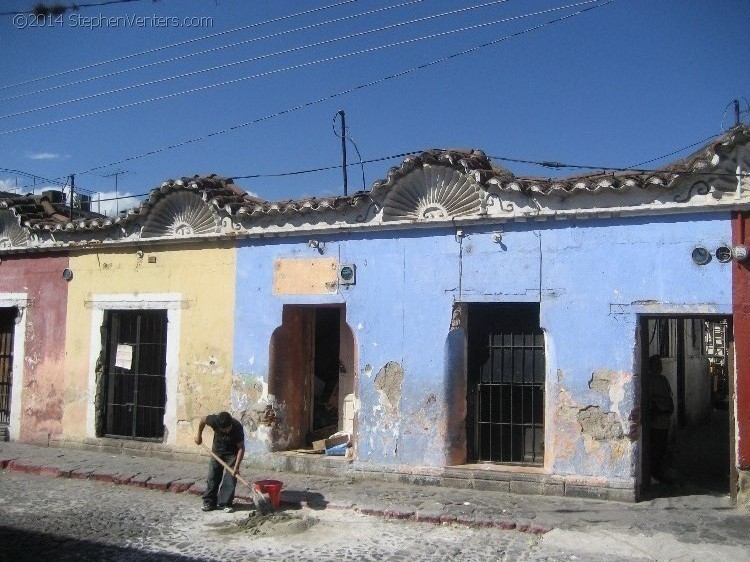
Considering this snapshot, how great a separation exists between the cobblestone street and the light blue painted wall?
1.77 metres

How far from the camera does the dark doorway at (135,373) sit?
11469 millimetres

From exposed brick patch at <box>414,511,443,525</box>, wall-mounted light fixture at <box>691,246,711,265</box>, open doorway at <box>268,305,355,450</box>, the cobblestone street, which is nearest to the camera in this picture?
the cobblestone street

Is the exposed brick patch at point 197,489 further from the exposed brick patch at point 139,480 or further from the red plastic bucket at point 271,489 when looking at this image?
the red plastic bucket at point 271,489

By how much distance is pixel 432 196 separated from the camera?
9.38 m

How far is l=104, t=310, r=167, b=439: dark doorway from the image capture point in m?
11.5

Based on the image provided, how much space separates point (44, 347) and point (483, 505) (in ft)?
28.4

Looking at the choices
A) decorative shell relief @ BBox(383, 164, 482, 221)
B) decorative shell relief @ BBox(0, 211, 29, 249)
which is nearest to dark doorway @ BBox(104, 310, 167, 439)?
decorative shell relief @ BBox(0, 211, 29, 249)

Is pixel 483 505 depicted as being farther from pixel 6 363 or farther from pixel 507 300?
pixel 6 363

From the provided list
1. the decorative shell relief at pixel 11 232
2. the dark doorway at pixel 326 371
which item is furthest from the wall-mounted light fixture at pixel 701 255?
the decorative shell relief at pixel 11 232

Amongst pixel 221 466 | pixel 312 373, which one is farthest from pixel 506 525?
pixel 312 373

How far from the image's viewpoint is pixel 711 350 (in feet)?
66.9

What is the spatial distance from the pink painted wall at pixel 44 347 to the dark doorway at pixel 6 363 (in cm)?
91

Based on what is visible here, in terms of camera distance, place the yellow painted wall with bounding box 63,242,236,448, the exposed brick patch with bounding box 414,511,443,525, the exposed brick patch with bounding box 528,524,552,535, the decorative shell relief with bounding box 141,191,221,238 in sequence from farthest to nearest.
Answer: the decorative shell relief with bounding box 141,191,221,238
the yellow painted wall with bounding box 63,242,236,448
the exposed brick patch with bounding box 414,511,443,525
the exposed brick patch with bounding box 528,524,552,535

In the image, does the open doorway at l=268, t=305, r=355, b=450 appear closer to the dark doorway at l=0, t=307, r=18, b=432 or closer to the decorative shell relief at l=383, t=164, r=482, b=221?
the decorative shell relief at l=383, t=164, r=482, b=221
